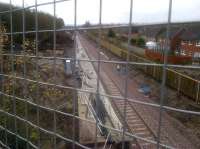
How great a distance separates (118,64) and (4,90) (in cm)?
196

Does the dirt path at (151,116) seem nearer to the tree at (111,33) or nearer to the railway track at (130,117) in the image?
the railway track at (130,117)

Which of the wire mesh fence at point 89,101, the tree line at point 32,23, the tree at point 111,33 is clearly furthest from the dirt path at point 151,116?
the tree line at point 32,23

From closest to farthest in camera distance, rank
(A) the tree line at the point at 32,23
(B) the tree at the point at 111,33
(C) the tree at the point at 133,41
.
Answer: (C) the tree at the point at 133,41
(B) the tree at the point at 111,33
(A) the tree line at the point at 32,23

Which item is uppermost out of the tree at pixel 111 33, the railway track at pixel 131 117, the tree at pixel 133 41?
the tree at pixel 111 33

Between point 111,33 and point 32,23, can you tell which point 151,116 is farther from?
point 32,23

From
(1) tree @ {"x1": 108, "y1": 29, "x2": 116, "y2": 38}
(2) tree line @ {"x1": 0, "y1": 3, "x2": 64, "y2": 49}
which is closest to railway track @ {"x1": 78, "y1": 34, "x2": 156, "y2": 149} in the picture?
(1) tree @ {"x1": 108, "y1": 29, "x2": 116, "y2": 38}

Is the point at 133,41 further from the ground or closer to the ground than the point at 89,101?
further from the ground

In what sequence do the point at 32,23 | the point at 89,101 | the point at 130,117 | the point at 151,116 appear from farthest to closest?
the point at 32,23, the point at 89,101, the point at 130,117, the point at 151,116

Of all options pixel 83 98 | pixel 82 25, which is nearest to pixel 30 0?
pixel 82 25

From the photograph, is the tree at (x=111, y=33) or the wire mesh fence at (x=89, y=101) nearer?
the wire mesh fence at (x=89, y=101)

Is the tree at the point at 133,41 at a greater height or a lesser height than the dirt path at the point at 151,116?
greater

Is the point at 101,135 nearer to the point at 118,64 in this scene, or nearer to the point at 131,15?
the point at 118,64

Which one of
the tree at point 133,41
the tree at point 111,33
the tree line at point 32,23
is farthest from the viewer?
the tree line at point 32,23

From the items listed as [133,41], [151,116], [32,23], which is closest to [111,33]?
[133,41]
